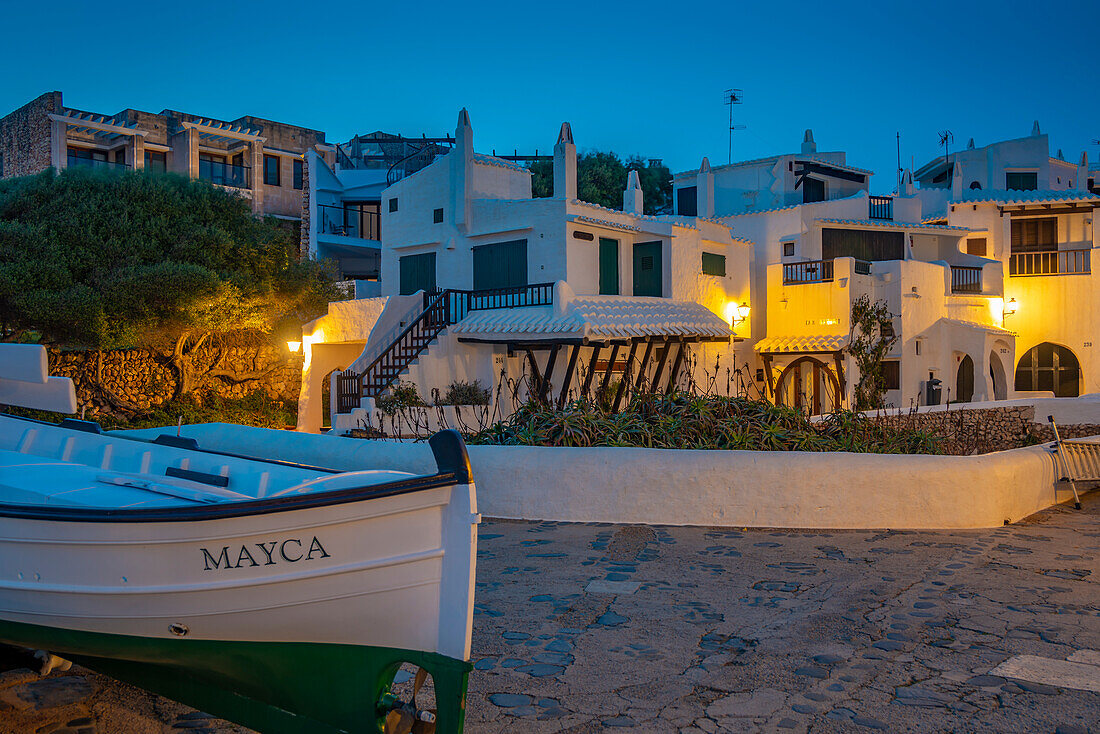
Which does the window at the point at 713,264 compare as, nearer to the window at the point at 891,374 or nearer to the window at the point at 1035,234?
the window at the point at 891,374

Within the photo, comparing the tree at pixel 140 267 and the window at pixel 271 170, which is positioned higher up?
the window at pixel 271 170

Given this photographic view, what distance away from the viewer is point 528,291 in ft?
61.4

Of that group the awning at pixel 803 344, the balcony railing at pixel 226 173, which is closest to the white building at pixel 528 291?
the awning at pixel 803 344

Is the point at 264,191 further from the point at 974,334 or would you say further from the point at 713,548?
the point at 713,548

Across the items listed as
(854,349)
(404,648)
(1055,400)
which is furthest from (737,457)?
(854,349)

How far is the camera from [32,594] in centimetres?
410

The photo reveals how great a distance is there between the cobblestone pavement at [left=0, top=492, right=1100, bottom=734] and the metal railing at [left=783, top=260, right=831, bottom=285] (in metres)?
16.6

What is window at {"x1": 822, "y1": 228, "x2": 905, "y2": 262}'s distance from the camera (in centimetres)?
2589

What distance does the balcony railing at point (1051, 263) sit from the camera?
25766 mm

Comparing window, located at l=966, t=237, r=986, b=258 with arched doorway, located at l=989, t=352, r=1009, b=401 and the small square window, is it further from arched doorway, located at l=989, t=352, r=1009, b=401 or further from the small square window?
the small square window

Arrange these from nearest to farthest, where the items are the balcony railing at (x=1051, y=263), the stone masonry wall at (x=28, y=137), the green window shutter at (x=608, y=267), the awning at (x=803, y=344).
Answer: the green window shutter at (x=608, y=267) < the awning at (x=803, y=344) < the balcony railing at (x=1051, y=263) < the stone masonry wall at (x=28, y=137)

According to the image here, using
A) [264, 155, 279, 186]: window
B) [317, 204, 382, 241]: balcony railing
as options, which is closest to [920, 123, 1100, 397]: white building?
[317, 204, 382, 241]: balcony railing

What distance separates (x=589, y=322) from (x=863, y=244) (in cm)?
1352

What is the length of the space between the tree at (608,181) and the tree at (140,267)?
57.3 ft
